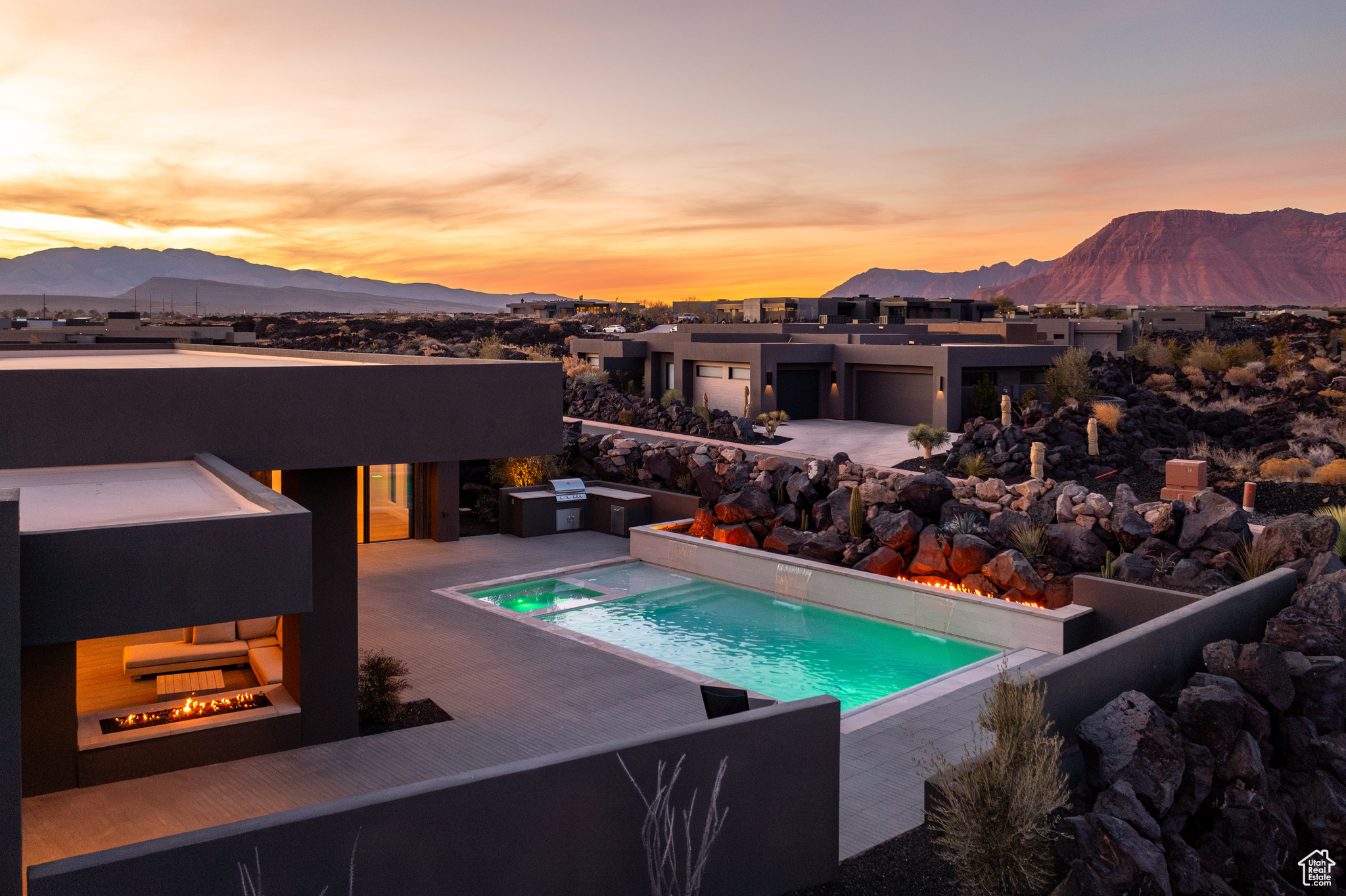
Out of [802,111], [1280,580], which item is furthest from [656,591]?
[802,111]

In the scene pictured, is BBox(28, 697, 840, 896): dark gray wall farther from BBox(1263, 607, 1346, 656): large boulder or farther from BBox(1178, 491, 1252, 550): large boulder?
BBox(1178, 491, 1252, 550): large boulder

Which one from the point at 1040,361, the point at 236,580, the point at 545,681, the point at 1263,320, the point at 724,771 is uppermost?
the point at 1263,320

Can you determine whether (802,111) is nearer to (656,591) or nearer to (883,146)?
(883,146)

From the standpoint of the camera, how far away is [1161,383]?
105 feet

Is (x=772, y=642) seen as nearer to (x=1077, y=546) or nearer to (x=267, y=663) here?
(x=1077, y=546)

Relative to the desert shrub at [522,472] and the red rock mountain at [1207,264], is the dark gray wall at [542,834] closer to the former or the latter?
the desert shrub at [522,472]

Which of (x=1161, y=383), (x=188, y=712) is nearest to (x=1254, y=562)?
(x=188, y=712)

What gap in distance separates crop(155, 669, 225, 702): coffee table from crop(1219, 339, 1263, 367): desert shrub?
39.8 meters

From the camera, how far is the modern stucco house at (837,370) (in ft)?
93.7

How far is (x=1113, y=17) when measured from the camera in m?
23.7

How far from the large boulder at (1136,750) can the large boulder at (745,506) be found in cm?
902

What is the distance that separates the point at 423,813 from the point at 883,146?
35.3 meters

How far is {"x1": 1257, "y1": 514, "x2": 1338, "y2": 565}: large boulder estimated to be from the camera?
1036cm

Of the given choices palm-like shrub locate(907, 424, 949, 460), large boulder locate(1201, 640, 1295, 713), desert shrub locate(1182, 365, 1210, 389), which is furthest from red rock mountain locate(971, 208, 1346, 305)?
large boulder locate(1201, 640, 1295, 713)
